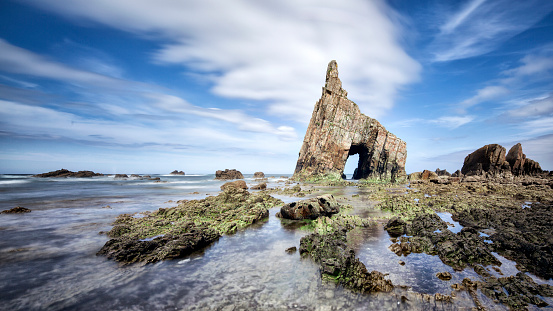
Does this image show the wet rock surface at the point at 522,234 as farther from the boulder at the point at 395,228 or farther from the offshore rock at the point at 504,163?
the offshore rock at the point at 504,163

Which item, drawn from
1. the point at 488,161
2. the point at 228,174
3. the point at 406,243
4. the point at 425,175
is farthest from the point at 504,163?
the point at 228,174

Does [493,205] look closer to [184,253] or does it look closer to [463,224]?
[463,224]

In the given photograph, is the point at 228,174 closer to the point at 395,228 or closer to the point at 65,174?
the point at 65,174

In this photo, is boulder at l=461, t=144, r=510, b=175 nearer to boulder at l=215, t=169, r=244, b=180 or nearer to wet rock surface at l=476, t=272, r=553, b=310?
wet rock surface at l=476, t=272, r=553, b=310

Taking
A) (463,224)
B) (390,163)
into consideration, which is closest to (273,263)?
(463,224)

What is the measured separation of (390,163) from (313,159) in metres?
20.7

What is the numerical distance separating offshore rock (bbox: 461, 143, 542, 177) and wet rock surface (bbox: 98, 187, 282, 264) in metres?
55.2

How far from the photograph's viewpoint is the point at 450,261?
24.7 ft

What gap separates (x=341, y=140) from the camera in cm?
5822

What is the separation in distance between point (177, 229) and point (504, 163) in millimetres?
65400

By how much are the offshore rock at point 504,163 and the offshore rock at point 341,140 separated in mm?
A: 16174

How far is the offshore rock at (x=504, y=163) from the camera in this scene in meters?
48.0

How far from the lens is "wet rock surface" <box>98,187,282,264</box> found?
27.6ft

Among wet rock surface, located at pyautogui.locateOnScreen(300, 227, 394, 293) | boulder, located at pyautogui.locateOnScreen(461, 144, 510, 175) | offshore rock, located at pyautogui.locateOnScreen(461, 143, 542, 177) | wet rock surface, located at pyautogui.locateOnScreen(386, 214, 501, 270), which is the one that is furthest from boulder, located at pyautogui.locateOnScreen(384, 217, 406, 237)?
boulder, located at pyautogui.locateOnScreen(461, 144, 510, 175)
